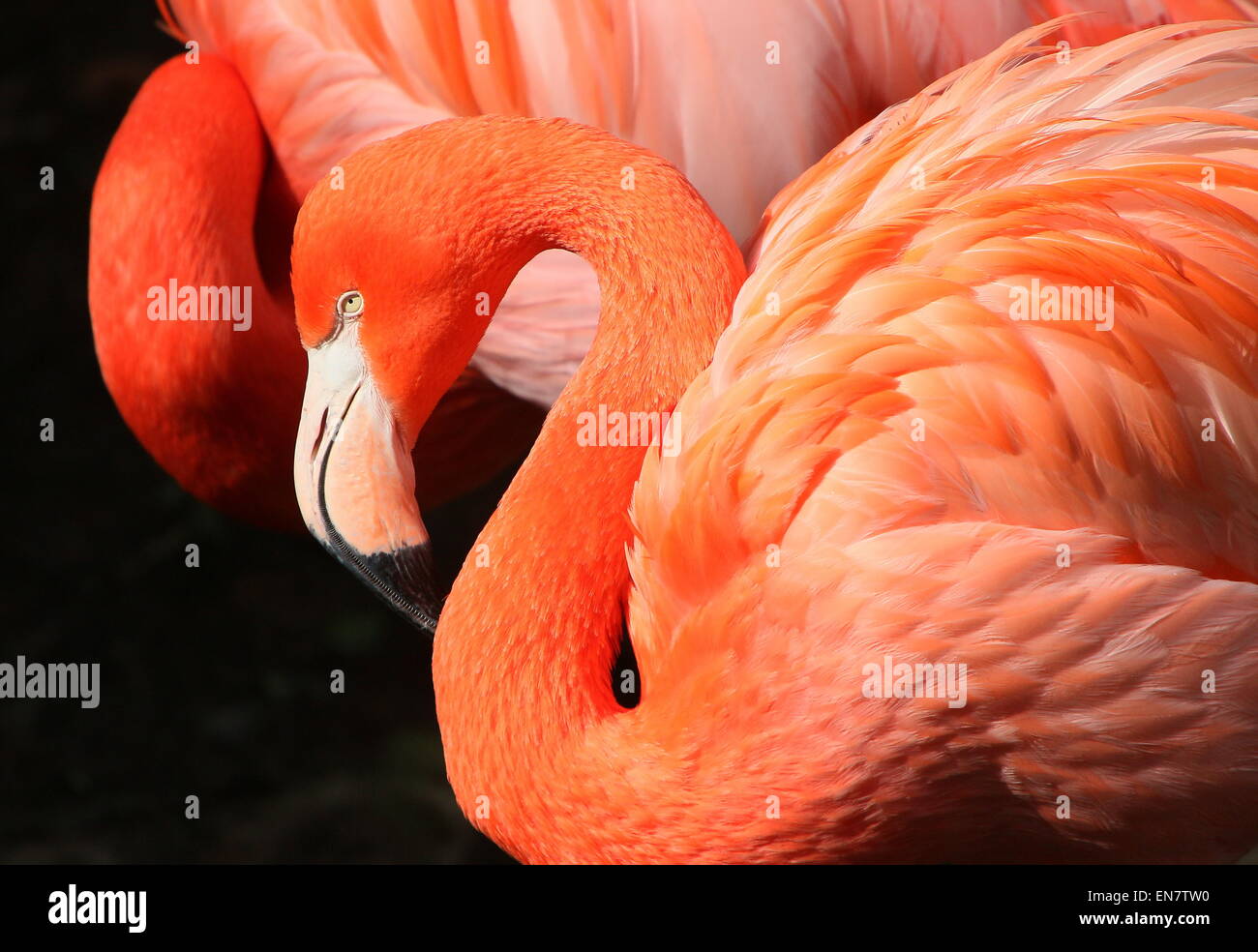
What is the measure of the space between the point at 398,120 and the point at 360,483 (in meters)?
0.66

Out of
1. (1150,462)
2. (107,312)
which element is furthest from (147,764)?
Answer: (1150,462)

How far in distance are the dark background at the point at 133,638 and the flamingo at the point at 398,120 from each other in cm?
46

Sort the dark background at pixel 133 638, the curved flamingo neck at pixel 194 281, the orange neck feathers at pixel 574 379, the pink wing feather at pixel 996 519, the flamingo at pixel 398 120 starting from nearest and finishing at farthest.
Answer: the pink wing feather at pixel 996 519, the orange neck feathers at pixel 574 379, the flamingo at pixel 398 120, the curved flamingo neck at pixel 194 281, the dark background at pixel 133 638

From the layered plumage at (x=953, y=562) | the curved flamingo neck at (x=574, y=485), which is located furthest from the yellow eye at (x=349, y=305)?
the layered plumage at (x=953, y=562)

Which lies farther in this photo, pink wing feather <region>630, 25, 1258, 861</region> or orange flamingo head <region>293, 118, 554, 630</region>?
orange flamingo head <region>293, 118, 554, 630</region>

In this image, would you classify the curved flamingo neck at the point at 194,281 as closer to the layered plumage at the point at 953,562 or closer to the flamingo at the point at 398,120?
the flamingo at the point at 398,120

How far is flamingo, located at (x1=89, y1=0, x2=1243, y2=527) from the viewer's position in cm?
184

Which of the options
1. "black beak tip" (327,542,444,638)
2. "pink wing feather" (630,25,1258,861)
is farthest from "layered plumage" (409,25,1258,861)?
"black beak tip" (327,542,444,638)

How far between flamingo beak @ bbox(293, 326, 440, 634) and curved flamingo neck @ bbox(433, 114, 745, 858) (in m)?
0.07

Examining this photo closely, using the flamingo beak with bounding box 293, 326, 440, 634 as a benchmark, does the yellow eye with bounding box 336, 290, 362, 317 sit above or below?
above

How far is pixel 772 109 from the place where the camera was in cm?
183

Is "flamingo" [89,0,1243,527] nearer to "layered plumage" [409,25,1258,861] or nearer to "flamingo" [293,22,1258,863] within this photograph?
"flamingo" [293,22,1258,863]

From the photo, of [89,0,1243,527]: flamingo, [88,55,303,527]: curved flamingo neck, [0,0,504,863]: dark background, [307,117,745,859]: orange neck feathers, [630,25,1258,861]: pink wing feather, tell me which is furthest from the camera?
[0,0,504,863]: dark background

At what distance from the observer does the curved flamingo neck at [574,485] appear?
1533mm
